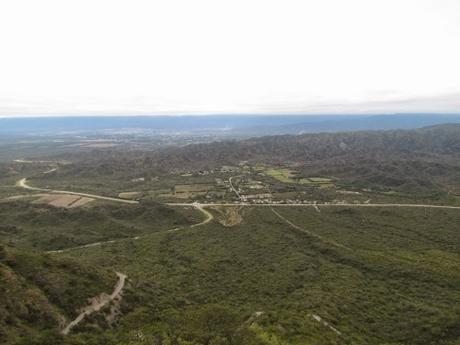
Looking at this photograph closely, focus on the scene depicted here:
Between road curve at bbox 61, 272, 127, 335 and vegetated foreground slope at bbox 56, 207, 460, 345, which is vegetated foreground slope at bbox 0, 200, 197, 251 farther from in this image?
road curve at bbox 61, 272, 127, 335

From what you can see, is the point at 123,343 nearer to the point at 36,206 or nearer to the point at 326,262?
the point at 326,262

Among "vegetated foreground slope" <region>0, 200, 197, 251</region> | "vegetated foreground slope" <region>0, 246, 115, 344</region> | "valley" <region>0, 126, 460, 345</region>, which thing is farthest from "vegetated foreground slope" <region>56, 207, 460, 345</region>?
"vegetated foreground slope" <region>0, 200, 197, 251</region>

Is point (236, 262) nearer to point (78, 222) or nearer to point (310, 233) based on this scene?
point (310, 233)

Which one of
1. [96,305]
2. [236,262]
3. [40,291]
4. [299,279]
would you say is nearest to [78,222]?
[236,262]

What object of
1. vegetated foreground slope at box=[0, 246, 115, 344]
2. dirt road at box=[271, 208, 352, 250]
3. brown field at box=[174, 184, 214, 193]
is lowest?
brown field at box=[174, 184, 214, 193]

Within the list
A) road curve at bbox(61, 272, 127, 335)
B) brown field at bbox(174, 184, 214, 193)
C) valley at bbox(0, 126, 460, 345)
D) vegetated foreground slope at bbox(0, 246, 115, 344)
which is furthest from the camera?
brown field at bbox(174, 184, 214, 193)

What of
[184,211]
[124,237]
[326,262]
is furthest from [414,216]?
[124,237]
